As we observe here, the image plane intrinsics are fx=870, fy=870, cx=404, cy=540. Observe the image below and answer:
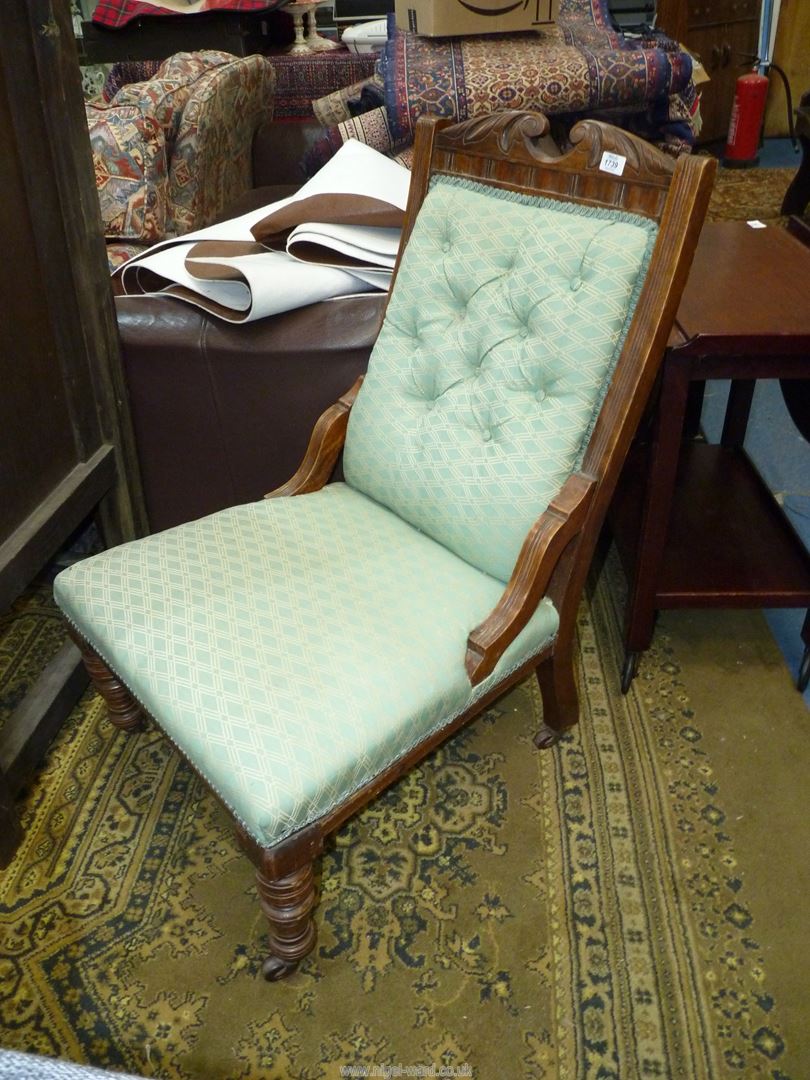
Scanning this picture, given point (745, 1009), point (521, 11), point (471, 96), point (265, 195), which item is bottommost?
point (745, 1009)

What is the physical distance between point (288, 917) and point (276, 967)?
0.12m

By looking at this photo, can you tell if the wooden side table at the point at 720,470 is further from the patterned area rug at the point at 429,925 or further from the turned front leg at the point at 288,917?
the turned front leg at the point at 288,917

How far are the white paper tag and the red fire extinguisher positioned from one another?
4209 millimetres

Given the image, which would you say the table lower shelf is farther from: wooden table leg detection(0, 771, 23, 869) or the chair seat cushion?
wooden table leg detection(0, 771, 23, 869)

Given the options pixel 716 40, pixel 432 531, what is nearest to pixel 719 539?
pixel 432 531

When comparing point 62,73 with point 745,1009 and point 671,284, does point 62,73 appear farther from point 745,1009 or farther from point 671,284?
point 745,1009

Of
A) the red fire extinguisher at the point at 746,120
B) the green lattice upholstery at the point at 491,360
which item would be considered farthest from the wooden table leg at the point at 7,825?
the red fire extinguisher at the point at 746,120

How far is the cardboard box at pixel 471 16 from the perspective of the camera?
2463 millimetres

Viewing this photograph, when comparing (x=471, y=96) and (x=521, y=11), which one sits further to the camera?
(x=521, y=11)

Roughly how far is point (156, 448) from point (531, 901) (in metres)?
1.10

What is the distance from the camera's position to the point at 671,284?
3.75ft

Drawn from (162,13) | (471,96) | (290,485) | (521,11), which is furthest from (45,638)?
(162,13)

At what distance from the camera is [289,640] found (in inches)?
45.5

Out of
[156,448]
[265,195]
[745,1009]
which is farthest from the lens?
[265,195]
